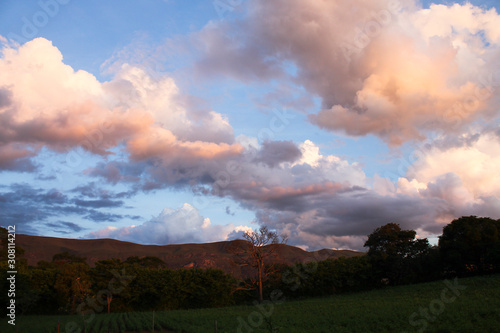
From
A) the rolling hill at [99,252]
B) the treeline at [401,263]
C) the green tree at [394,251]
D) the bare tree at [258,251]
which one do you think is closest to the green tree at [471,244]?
the treeline at [401,263]

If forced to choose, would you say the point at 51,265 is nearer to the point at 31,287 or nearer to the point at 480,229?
the point at 31,287

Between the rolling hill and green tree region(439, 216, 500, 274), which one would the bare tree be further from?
the rolling hill

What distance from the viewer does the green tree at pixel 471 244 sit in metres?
53.2

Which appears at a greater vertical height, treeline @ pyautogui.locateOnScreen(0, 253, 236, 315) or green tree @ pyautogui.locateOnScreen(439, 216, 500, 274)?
green tree @ pyautogui.locateOnScreen(439, 216, 500, 274)

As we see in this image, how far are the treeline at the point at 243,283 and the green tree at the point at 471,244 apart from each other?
0.13 metres

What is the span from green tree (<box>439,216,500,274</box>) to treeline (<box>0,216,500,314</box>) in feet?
0.42

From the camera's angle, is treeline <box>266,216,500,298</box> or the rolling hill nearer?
treeline <box>266,216,500,298</box>

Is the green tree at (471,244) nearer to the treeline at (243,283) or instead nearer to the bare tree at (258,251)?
the treeline at (243,283)

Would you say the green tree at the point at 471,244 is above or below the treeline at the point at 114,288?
above

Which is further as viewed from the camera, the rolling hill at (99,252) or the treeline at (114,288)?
the rolling hill at (99,252)

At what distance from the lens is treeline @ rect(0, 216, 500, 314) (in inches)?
1919

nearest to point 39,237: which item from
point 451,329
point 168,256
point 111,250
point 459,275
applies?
point 111,250

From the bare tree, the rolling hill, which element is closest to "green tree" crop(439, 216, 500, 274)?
the bare tree

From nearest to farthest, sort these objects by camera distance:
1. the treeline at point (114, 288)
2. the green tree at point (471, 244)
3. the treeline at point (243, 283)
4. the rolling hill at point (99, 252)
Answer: the treeline at point (114, 288) < the treeline at point (243, 283) < the green tree at point (471, 244) < the rolling hill at point (99, 252)
